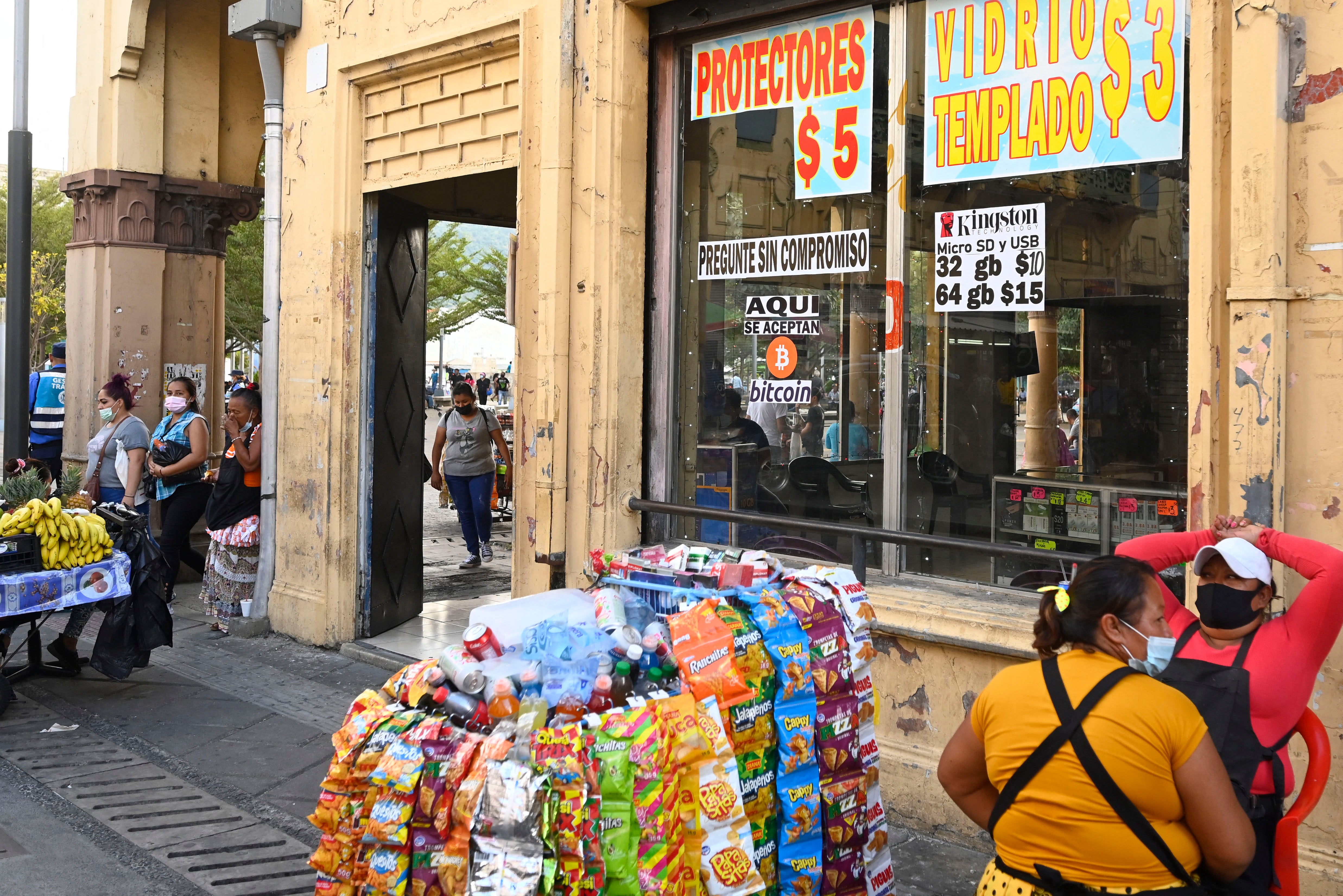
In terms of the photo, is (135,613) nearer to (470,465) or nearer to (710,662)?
(470,465)

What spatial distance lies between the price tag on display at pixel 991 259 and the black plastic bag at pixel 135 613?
4803mm

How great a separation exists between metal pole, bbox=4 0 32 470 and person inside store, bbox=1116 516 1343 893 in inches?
377

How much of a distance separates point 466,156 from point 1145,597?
5.88 metres

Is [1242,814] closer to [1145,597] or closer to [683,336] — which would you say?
[1145,597]

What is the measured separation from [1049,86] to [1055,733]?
3.38 metres

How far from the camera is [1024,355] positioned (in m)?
5.49

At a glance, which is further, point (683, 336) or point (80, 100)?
point (80, 100)

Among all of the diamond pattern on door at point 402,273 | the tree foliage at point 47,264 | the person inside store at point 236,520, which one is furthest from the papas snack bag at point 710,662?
the tree foliage at point 47,264

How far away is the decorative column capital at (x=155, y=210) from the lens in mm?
10398

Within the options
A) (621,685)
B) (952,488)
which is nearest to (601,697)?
(621,685)

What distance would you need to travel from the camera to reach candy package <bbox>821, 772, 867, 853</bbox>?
12.0ft

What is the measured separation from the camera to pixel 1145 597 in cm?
270

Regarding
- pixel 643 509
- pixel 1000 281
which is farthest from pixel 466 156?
pixel 1000 281

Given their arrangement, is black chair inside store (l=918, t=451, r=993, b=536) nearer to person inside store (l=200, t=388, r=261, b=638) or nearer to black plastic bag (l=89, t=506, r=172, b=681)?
black plastic bag (l=89, t=506, r=172, b=681)
